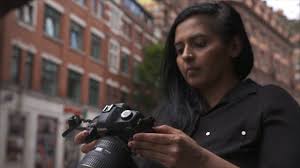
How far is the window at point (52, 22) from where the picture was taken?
22.5 meters

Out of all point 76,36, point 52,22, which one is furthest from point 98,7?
point 52,22

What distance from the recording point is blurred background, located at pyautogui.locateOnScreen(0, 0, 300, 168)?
1977 centimetres

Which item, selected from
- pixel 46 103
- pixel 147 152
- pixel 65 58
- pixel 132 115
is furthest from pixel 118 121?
pixel 65 58

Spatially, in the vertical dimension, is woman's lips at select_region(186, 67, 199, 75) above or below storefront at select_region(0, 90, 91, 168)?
above

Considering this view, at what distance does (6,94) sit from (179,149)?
18.9 meters

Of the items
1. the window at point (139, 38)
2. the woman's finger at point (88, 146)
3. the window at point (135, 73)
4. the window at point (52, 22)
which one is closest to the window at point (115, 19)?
the window at point (139, 38)

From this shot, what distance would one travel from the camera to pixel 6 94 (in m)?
19.3

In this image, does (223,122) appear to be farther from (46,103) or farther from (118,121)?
(46,103)

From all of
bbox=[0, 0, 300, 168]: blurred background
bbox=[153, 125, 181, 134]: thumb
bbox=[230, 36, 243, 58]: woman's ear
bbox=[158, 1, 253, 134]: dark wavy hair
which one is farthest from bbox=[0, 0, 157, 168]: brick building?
bbox=[153, 125, 181, 134]: thumb

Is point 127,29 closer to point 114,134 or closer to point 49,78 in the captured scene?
point 49,78

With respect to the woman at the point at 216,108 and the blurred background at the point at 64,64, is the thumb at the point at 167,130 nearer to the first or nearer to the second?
the woman at the point at 216,108

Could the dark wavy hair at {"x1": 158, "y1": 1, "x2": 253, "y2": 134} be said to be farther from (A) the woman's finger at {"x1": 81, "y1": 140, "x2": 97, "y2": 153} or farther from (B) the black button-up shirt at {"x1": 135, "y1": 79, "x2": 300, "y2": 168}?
(A) the woman's finger at {"x1": 81, "y1": 140, "x2": 97, "y2": 153}

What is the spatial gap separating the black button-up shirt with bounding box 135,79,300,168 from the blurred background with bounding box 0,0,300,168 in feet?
41.4

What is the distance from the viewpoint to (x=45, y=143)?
21562 millimetres
